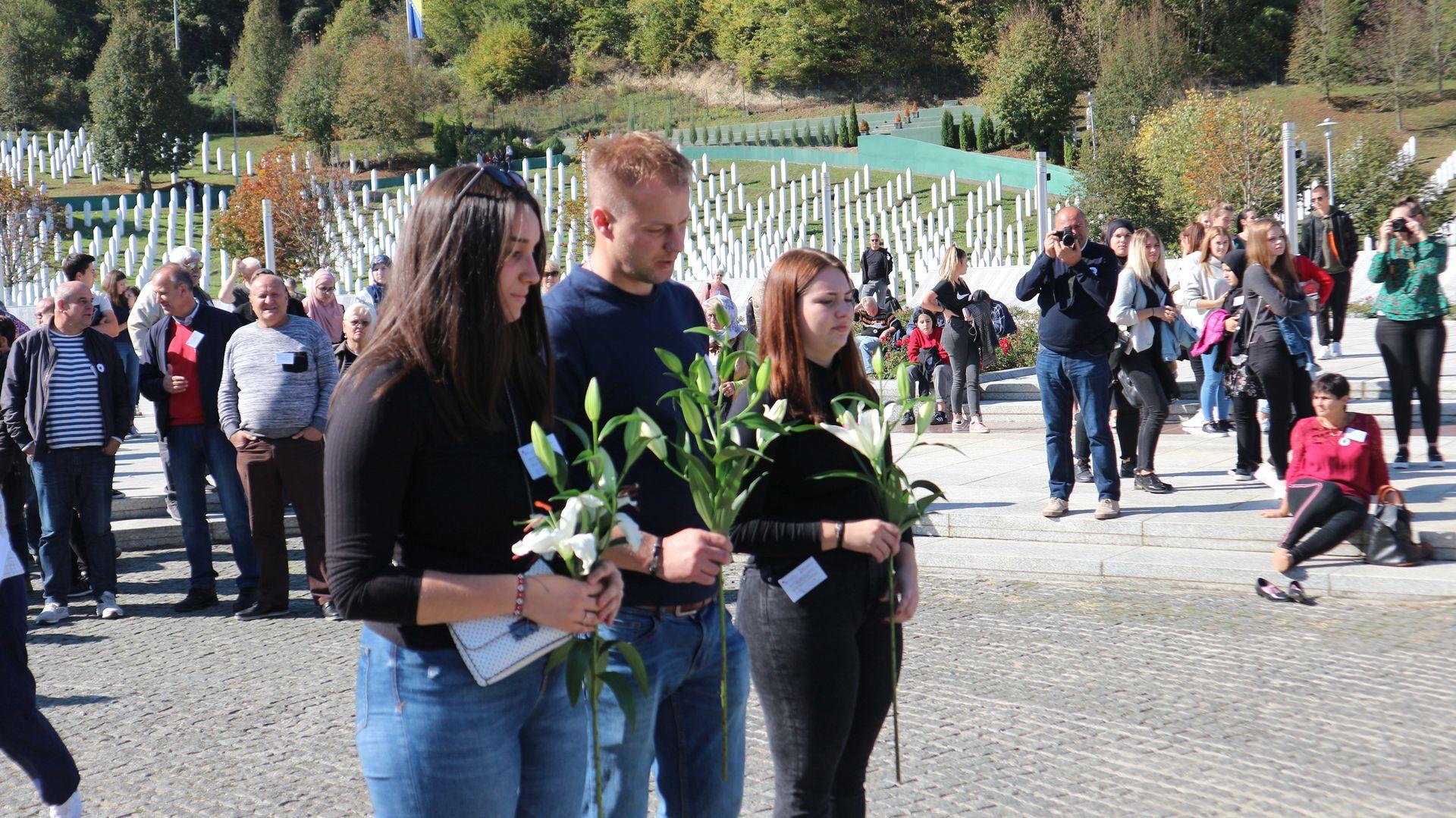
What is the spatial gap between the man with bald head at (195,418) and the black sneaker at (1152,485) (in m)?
6.02

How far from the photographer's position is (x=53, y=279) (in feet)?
100

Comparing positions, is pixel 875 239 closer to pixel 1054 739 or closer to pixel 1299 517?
pixel 1299 517

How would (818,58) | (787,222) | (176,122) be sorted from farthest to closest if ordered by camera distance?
(818,58), (176,122), (787,222)

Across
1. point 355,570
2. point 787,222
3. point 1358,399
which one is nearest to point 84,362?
point 355,570

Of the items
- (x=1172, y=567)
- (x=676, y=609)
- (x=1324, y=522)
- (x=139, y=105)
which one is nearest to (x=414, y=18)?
(x=139, y=105)

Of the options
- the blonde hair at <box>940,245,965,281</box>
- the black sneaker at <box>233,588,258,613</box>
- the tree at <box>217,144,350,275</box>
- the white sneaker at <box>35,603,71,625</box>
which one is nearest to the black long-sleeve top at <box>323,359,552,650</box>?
the black sneaker at <box>233,588,258,613</box>

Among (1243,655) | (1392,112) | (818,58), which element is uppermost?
(818,58)

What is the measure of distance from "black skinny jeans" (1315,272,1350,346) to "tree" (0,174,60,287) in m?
25.7

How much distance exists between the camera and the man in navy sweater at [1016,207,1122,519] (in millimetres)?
8273

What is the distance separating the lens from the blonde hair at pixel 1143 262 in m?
9.04

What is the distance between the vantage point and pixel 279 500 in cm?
751

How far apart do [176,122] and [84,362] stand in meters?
60.4

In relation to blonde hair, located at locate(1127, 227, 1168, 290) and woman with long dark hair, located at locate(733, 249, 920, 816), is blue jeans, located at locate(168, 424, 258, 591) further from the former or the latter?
blonde hair, located at locate(1127, 227, 1168, 290)

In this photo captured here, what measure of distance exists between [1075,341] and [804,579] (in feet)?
18.8
